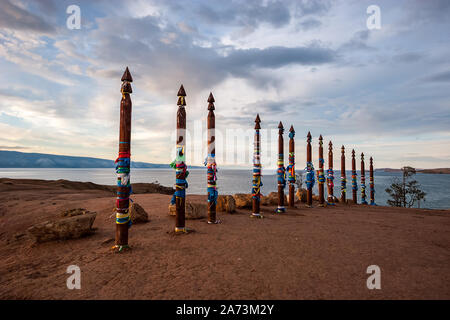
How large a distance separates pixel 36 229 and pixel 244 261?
18.9 feet

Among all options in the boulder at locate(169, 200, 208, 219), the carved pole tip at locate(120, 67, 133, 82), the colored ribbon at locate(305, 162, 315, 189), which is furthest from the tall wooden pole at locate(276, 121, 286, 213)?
the carved pole tip at locate(120, 67, 133, 82)

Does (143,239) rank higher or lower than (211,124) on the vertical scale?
lower

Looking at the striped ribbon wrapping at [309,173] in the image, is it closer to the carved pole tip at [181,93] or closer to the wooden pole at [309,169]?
the wooden pole at [309,169]

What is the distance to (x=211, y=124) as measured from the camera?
913cm

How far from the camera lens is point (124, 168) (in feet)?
19.6

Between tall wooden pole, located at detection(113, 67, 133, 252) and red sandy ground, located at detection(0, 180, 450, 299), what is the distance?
0.53 m

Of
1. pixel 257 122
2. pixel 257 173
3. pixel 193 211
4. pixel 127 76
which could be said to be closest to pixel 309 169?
pixel 257 173

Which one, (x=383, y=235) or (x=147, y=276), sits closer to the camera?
(x=147, y=276)

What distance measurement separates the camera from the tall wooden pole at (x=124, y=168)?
5812mm

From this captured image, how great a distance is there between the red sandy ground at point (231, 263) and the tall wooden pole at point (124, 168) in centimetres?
53

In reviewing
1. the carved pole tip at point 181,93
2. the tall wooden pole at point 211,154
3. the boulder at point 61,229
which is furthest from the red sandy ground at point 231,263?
the carved pole tip at point 181,93

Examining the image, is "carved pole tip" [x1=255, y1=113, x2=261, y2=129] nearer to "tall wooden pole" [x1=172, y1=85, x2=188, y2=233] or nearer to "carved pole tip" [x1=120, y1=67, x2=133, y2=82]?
"tall wooden pole" [x1=172, y1=85, x2=188, y2=233]
